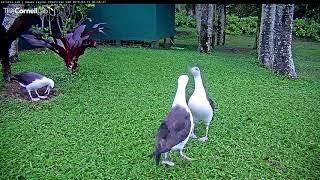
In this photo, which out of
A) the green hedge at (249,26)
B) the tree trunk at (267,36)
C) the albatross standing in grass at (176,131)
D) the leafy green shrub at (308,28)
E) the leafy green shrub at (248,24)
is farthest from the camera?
the leafy green shrub at (248,24)

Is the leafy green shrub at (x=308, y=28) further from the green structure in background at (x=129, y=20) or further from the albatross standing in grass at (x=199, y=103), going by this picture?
the albatross standing in grass at (x=199, y=103)

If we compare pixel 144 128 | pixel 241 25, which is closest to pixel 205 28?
pixel 144 128

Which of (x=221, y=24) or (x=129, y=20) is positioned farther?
(x=221, y=24)

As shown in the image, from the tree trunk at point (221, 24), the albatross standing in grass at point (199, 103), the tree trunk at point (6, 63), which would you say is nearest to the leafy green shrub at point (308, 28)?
the tree trunk at point (221, 24)

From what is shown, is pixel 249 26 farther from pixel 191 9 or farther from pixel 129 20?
pixel 129 20

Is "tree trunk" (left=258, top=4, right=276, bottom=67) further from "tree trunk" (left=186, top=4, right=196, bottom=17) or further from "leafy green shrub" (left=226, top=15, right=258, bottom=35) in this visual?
"tree trunk" (left=186, top=4, right=196, bottom=17)

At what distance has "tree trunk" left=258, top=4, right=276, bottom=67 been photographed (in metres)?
8.82

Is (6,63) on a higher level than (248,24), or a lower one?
higher

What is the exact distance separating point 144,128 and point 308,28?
51.3 ft

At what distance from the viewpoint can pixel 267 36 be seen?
29.6 feet

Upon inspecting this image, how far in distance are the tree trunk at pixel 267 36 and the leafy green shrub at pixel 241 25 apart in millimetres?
11040

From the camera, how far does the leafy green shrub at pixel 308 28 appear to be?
1764cm

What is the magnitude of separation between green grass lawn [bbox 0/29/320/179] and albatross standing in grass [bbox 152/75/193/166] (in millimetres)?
248

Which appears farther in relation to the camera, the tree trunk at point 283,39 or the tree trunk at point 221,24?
the tree trunk at point 221,24
